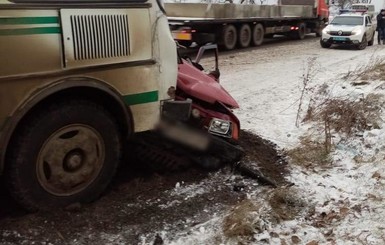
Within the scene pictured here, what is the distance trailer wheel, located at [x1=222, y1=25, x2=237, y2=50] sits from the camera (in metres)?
17.1

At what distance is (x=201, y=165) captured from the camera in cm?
492

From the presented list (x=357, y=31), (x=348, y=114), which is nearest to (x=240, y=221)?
(x=348, y=114)

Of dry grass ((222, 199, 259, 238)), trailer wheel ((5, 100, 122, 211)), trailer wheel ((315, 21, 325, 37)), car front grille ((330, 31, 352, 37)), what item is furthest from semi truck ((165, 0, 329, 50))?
dry grass ((222, 199, 259, 238))

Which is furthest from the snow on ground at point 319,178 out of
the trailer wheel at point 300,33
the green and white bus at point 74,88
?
the trailer wheel at point 300,33

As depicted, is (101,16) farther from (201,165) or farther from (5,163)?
(201,165)

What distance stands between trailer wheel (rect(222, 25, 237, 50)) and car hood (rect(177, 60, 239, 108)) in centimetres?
1210

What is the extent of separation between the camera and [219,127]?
491 centimetres

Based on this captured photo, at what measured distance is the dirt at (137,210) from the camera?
3.64 meters

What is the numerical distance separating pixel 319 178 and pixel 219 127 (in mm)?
1135

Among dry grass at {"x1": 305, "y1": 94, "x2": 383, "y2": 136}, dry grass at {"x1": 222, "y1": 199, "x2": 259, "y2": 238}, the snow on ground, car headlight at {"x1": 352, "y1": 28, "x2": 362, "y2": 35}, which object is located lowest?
the snow on ground

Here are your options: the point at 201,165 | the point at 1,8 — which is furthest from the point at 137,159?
the point at 1,8

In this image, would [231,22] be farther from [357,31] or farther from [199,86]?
[199,86]

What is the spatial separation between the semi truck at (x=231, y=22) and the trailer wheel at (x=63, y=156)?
12.1 meters

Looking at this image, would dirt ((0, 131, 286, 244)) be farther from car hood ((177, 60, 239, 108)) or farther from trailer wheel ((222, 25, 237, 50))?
trailer wheel ((222, 25, 237, 50))
